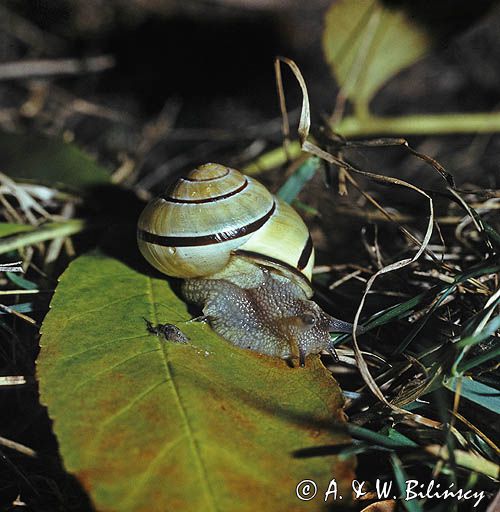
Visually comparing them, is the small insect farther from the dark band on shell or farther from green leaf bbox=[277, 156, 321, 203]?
green leaf bbox=[277, 156, 321, 203]

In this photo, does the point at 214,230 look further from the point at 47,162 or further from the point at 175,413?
the point at 47,162

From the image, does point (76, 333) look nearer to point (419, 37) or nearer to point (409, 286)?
point (409, 286)

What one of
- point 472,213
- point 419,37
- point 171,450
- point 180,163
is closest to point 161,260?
point 171,450

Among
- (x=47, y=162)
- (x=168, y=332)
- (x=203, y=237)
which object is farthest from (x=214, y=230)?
(x=47, y=162)

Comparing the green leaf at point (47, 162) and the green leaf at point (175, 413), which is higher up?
the green leaf at point (175, 413)

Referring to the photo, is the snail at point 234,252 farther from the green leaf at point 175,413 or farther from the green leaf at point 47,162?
the green leaf at point 47,162

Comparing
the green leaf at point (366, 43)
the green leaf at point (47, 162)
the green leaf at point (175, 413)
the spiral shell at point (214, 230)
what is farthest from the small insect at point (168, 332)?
the green leaf at point (366, 43)

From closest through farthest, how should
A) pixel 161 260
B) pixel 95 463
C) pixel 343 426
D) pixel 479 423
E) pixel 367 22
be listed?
1. pixel 95 463
2. pixel 343 426
3. pixel 479 423
4. pixel 161 260
5. pixel 367 22
